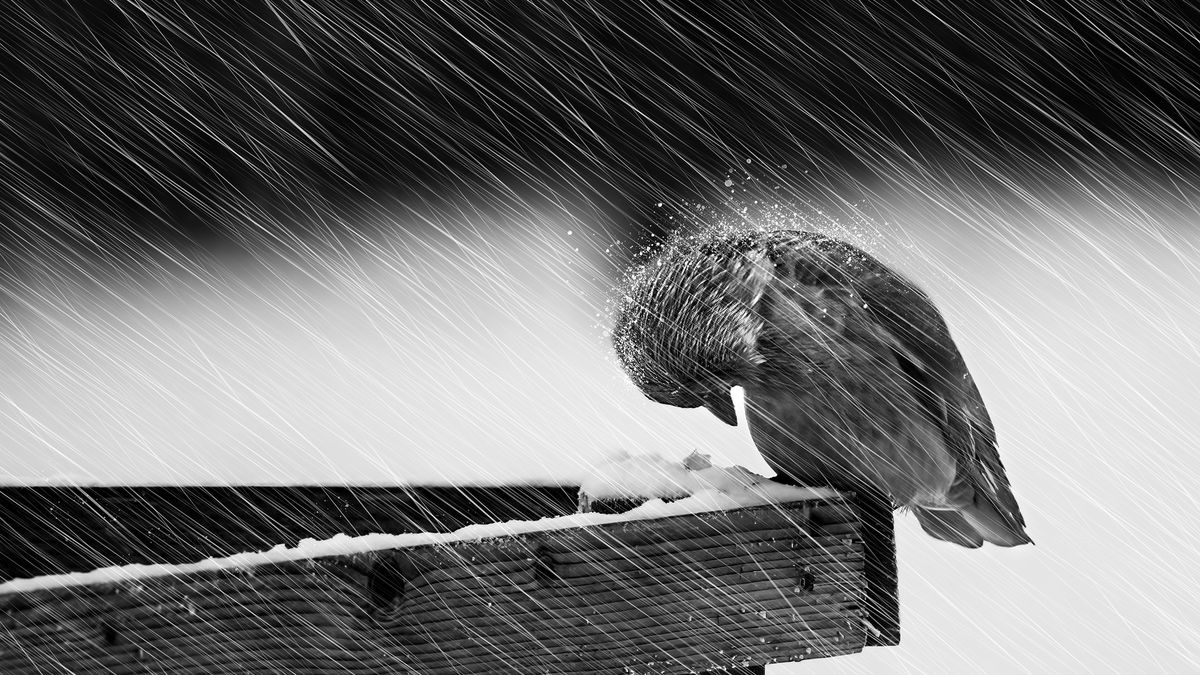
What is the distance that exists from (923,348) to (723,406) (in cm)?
32

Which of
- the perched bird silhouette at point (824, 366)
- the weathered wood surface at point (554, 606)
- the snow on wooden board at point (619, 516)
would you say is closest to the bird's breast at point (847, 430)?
the perched bird silhouette at point (824, 366)

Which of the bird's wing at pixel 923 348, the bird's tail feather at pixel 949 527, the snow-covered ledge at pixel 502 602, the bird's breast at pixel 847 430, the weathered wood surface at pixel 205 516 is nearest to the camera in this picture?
the snow-covered ledge at pixel 502 602

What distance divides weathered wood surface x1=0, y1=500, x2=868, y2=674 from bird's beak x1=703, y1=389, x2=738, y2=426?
1.23ft

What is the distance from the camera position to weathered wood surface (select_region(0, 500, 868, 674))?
Answer: 4.12 feet

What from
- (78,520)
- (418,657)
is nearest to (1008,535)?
(418,657)

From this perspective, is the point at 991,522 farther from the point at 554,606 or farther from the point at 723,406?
the point at 554,606

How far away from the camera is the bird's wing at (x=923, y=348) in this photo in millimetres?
1571

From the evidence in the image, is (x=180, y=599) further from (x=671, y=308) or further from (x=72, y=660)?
(x=671, y=308)

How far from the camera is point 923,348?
159 cm

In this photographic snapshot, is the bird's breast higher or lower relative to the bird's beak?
lower

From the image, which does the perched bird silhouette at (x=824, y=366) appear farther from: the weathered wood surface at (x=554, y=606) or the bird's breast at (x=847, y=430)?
the weathered wood surface at (x=554, y=606)

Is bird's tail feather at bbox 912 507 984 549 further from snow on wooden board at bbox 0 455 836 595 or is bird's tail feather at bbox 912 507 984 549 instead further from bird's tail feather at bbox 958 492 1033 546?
snow on wooden board at bbox 0 455 836 595

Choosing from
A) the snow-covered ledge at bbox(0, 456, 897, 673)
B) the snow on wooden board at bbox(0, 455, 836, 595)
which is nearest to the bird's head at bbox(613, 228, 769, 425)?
the snow on wooden board at bbox(0, 455, 836, 595)

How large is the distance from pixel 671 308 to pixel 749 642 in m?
0.55
